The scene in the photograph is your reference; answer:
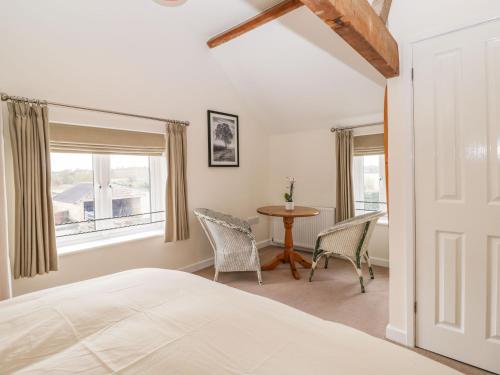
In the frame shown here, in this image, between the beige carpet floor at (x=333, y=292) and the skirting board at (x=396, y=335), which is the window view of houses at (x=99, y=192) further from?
the skirting board at (x=396, y=335)

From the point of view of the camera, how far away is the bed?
81 cm


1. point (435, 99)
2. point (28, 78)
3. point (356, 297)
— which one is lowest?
point (356, 297)

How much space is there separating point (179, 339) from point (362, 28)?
154cm

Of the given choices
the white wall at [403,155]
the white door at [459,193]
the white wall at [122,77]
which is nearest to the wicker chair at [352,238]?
the white wall at [403,155]

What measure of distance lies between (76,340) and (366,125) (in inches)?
151

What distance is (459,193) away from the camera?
179 centimetres

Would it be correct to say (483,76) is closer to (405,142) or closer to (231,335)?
(405,142)

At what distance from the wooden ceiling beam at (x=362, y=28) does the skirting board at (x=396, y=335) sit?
1.81 m

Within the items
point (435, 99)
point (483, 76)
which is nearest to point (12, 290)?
point (435, 99)

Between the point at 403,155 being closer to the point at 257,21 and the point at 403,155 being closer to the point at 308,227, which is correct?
the point at 257,21

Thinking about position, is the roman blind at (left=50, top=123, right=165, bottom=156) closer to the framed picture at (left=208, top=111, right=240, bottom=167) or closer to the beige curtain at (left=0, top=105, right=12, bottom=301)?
the beige curtain at (left=0, top=105, right=12, bottom=301)

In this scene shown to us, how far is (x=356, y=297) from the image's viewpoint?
2867 mm

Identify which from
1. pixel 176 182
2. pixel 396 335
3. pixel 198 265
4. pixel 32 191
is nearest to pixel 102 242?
pixel 32 191

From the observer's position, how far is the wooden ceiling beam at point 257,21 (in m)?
2.73
